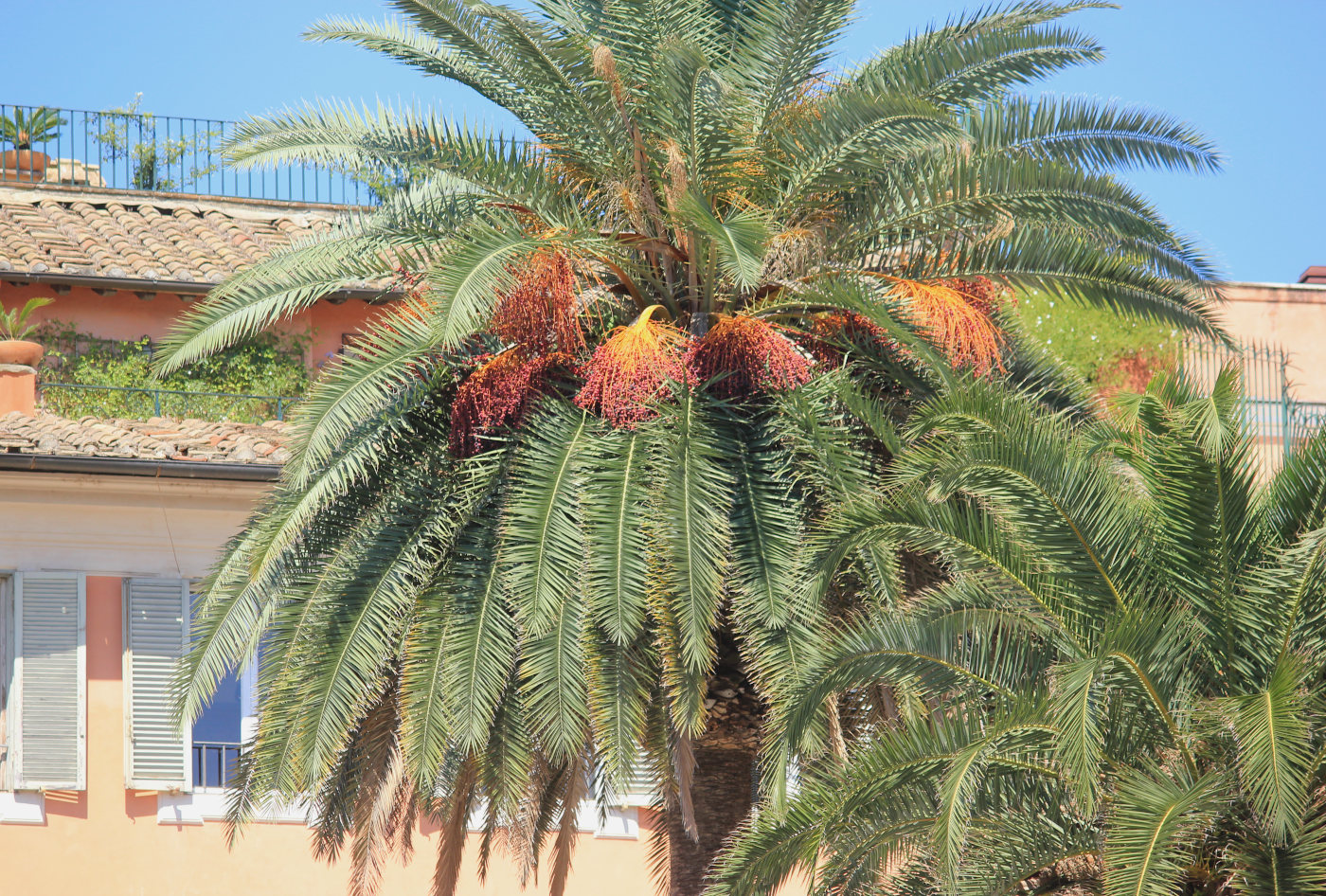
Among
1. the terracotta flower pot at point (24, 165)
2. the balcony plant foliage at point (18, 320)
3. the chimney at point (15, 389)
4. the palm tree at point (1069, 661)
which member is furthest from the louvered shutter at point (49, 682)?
the palm tree at point (1069, 661)

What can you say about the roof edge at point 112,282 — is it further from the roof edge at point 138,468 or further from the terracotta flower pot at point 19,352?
the roof edge at point 138,468

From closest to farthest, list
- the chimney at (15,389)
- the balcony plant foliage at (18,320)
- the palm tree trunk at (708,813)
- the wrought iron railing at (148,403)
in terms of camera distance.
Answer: the palm tree trunk at (708,813)
the chimney at (15,389)
the balcony plant foliage at (18,320)
the wrought iron railing at (148,403)

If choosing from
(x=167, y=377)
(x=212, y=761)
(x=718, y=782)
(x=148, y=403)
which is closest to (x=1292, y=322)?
(x=718, y=782)

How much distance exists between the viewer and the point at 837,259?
35.6 feet

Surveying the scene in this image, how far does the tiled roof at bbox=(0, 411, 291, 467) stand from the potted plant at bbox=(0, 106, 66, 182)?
241 inches

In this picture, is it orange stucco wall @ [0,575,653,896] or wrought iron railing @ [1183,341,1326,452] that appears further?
wrought iron railing @ [1183,341,1326,452]

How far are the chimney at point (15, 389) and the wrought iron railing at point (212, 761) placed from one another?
3410mm

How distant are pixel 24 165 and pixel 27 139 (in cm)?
58

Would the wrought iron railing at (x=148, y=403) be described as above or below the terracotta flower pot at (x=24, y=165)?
below

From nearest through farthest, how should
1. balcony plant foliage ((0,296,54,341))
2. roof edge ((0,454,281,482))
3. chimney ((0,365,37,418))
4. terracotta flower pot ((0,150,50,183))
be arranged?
1. roof edge ((0,454,281,482))
2. chimney ((0,365,37,418))
3. balcony plant foliage ((0,296,54,341))
4. terracotta flower pot ((0,150,50,183))

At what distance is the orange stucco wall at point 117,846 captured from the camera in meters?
15.3

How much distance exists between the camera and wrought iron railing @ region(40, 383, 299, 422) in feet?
57.8

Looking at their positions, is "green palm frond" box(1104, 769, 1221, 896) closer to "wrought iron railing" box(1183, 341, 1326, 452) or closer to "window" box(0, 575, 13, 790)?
"window" box(0, 575, 13, 790)

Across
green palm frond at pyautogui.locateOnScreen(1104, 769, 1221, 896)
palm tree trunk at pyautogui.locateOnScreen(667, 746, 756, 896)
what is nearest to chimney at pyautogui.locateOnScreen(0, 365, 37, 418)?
palm tree trunk at pyautogui.locateOnScreen(667, 746, 756, 896)
